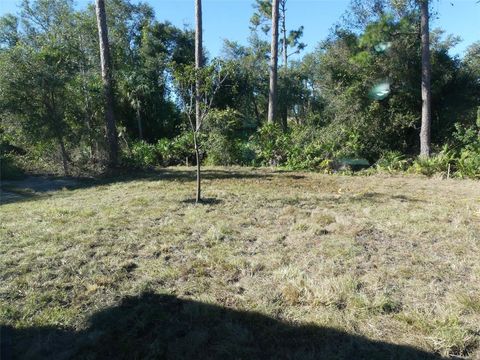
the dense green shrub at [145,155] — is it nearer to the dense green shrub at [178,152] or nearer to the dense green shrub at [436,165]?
the dense green shrub at [178,152]

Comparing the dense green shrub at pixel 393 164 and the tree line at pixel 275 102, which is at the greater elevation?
the tree line at pixel 275 102

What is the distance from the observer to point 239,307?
3.09m

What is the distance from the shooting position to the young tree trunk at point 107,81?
1116cm

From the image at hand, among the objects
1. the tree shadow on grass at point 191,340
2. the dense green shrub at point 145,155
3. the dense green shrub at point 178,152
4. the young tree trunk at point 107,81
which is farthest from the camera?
the dense green shrub at point 178,152

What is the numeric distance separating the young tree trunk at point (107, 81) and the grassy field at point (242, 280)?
509 cm

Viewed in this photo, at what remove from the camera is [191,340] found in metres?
2.68

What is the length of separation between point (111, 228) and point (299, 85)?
68.3 feet

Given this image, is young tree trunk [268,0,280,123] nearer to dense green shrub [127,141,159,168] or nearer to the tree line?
the tree line

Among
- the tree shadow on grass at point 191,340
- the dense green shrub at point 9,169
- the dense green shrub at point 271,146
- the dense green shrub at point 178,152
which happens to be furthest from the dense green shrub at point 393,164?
the dense green shrub at point 9,169

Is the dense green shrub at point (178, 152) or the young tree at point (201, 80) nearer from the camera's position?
the young tree at point (201, 80)

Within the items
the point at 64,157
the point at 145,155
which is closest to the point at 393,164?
the point at 145,155

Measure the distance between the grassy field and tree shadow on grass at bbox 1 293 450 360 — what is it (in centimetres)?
1

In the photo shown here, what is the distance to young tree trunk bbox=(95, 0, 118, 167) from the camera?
36.6 feet

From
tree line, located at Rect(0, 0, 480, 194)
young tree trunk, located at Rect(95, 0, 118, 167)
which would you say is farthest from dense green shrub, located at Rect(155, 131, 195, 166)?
young tree trunk, located at Rect(95, 0, 118, 167)
